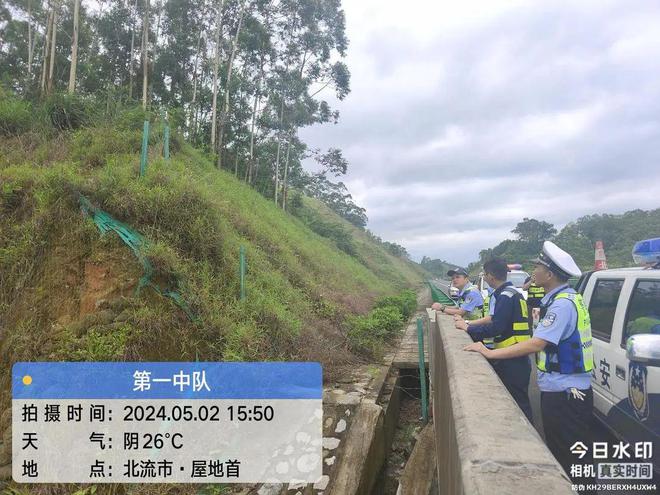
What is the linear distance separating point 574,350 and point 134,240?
206 inches

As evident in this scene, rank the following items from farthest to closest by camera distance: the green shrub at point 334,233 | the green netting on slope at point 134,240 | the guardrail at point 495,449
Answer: the green shrub at point 334,233 → the green netting on slope at point 134,240 → the guardrail at point 495,449

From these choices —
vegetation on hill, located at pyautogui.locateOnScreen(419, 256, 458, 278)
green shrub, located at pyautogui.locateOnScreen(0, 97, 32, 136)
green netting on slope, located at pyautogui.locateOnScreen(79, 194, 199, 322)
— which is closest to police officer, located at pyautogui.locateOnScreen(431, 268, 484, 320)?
green netting on slope, located at pyautogui.locateOnScreen(79, 194, 199, 322)

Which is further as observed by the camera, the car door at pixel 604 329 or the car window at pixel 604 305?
the car window at pixel 604 305

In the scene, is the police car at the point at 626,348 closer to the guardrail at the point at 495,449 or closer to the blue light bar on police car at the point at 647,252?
the blue light bar on police car at the point at 647,252

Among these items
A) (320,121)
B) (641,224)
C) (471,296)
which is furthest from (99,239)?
(641,224)

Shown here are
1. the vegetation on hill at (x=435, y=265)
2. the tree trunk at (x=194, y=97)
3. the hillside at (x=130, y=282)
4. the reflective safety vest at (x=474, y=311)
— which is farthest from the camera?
the vegetation on hill at (x=435, y=265)

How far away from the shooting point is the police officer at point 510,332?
3.42 meters

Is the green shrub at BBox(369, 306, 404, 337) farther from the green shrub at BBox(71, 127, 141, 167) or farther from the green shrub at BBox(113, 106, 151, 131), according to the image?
the green shrub at BBox(113, 106, 151, 131)

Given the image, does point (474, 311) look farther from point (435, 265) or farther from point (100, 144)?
point (435, 265)

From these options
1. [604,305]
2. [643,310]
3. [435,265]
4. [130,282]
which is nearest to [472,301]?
[604,305]

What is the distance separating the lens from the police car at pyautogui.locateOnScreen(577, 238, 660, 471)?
Answer: 2.80m

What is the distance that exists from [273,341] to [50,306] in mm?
2892

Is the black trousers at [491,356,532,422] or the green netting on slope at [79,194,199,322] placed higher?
the green netting on slope at [79,194,199,322]
